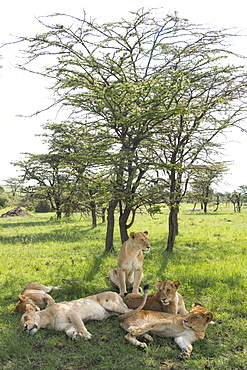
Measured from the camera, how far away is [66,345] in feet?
15.8

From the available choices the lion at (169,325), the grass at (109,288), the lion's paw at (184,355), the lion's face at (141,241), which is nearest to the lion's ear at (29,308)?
the grass at (109,288)

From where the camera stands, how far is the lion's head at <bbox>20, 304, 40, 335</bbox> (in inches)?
199

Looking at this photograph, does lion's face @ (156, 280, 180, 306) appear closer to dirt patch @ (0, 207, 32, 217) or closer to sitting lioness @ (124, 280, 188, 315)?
sitting lioness @ (124, 280, 188, 315)

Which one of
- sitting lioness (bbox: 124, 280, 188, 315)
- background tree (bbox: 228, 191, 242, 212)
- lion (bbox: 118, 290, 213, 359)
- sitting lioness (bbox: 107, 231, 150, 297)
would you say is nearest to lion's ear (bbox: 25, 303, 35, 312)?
lion (bbox: 118, 290, 213, 359)

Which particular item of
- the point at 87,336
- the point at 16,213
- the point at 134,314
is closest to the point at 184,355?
the point at 134,314

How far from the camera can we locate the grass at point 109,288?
177 inches

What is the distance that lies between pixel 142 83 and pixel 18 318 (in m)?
6.50

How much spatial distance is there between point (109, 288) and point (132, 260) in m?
1.31

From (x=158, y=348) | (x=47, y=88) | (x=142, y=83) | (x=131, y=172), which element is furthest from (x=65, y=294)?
(x=47, y=88)

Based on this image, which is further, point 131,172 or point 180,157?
point 180,157

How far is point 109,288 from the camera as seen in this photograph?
738 centimetres

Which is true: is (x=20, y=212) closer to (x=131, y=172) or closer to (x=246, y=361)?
(x=131, y=172)

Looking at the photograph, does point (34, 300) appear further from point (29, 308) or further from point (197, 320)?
point (197, 320)

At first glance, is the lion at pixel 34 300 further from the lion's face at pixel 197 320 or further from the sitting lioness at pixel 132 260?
the lion's face at pixel 197 320
